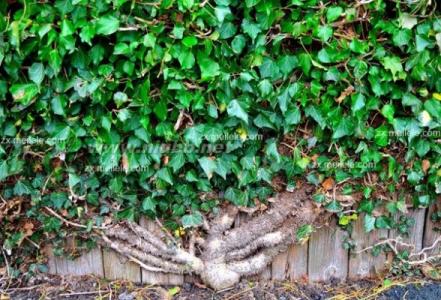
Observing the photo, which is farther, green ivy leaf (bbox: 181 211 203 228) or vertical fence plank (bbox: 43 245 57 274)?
vertical fence plank (bbox: 43 245 57 274)

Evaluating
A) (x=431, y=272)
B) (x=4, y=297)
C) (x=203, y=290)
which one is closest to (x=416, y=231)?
(x=431, y=272)

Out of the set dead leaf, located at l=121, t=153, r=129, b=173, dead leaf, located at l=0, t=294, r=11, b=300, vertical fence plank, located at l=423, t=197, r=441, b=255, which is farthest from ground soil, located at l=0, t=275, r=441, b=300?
dead leaf, located at l=121, t=153, r=129, b=173

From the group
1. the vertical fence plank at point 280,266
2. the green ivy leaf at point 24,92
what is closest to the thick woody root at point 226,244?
the vertical fence plank at point 280,266

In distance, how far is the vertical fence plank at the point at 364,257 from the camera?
238cm

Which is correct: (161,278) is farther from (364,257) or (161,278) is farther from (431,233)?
(431,233)

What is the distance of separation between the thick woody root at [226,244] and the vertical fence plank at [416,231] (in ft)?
1.48

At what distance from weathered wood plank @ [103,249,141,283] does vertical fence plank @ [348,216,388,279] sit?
1.06 m

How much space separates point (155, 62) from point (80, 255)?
1102mm

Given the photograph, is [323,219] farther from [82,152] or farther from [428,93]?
[82,152]

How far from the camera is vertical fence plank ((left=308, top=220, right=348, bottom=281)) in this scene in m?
2.38

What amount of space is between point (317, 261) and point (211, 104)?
0.99 metres

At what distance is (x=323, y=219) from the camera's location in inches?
91.4

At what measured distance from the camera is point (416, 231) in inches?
94.5

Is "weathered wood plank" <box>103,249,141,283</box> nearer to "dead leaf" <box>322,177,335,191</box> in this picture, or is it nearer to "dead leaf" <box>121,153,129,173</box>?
"dead leaf" <box>121,153,129,173</box>
